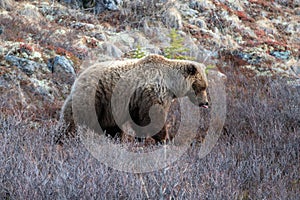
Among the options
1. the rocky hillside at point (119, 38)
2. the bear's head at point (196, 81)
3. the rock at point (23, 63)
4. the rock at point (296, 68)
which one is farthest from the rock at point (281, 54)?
the rock at point (23, 63)

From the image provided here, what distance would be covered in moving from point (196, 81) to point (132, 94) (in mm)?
977

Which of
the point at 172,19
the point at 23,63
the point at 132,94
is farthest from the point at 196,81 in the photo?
the point at 172,19

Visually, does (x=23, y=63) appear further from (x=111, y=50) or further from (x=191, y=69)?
(x=111, y=50)

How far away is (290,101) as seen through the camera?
22.5 feet

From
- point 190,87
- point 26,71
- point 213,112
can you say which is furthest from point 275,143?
point 26,71

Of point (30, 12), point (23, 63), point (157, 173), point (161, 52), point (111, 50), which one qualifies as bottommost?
point (161, 52)

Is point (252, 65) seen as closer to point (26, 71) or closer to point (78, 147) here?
point (26, 71)

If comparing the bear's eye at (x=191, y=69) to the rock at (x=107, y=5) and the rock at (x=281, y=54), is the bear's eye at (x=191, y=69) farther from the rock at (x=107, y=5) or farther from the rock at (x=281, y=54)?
the rock at (x=107, y=5)

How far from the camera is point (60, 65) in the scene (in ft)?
28.5

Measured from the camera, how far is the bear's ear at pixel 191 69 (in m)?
5.62

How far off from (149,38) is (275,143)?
10137 mm

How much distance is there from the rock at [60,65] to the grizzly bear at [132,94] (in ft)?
10.7

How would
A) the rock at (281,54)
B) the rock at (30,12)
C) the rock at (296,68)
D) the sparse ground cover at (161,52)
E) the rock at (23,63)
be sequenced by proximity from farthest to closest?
the rock at (281,54) < the rock at (30,12) < the rock at (296,68) < the rock at (23,63) < the sparse ground cover at (161,52)

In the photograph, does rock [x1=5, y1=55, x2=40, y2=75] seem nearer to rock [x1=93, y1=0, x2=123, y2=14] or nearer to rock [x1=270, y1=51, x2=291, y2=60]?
rock [x1=93, y1=0, x2=123, y2=14]
